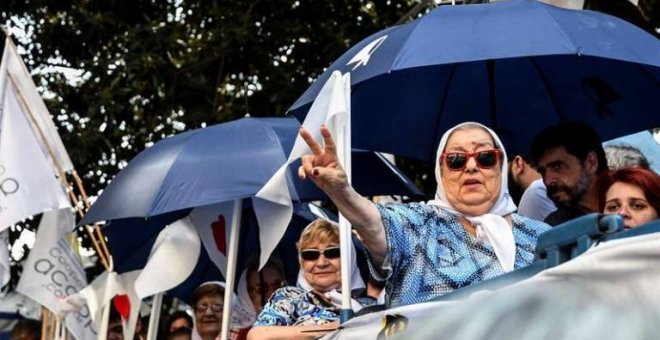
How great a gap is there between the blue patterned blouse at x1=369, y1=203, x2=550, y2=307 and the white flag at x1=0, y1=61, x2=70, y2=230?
16.6 feet

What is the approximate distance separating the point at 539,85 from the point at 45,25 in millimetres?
6804

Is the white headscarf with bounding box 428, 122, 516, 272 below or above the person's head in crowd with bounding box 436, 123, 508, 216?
A: below

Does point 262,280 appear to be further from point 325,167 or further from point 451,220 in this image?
point 325,167

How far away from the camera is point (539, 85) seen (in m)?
7.89

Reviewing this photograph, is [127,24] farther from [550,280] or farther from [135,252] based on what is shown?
[550,280]

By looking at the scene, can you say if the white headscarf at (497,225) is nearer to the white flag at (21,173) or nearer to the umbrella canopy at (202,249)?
the umbrella canopy at (202,249)

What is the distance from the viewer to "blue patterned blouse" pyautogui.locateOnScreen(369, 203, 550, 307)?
544cm

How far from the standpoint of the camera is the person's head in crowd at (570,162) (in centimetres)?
677

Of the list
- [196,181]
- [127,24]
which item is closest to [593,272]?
[196,181]

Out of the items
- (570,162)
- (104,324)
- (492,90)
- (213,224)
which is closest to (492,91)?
(492,90)

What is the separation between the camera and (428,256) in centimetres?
549

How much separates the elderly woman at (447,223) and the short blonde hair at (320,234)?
3.63 ft

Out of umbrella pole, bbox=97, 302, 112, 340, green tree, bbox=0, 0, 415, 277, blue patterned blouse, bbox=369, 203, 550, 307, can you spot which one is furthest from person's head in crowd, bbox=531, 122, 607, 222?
green tree, bbox=0, 0, 415, 277

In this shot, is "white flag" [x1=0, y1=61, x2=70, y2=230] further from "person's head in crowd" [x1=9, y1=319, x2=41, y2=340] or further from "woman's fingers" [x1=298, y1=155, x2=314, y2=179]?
"woman's fingers" [x1=298, y1=155, x2=314, y2=179]
